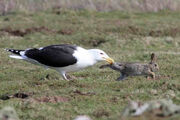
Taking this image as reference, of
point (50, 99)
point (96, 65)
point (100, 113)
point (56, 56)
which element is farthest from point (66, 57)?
point (96, 65)

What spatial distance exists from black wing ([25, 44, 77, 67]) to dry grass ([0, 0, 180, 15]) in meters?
14.1

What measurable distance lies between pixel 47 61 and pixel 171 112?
5.80 m

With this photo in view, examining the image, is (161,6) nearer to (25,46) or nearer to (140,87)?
(25,46)

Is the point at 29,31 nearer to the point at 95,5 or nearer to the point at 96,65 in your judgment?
the point at 95,5

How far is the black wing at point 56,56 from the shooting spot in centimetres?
1122

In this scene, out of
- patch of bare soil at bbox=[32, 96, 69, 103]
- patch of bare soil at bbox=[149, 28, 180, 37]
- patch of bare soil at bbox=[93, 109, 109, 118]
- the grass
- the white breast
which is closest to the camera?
patch of bare soil at bbox=[93, 109, 109, 118]

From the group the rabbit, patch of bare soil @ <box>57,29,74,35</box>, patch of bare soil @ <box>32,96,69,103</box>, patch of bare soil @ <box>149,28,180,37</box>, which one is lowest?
patch of bare soil @ <box>57,29,74,35</box>

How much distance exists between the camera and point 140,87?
34.3 feet

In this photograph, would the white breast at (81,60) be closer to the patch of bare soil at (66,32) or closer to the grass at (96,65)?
the grass at (96,65)

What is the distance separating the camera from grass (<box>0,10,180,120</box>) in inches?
356

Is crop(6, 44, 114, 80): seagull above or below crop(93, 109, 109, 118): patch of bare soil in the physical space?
below

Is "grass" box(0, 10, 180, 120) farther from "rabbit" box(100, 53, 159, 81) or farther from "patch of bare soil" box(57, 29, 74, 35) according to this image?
"rabbit" box(100, 53, 159, 81)

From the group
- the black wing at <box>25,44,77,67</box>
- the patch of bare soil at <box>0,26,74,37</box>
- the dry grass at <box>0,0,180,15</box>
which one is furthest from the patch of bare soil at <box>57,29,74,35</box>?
the black wing at <box>25,44,77,67</box>

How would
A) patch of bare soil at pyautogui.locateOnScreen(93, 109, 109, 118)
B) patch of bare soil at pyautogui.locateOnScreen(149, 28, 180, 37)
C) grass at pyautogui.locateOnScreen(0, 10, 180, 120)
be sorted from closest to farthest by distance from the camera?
patch of bare soil at pyautogui.locateOnScreen(93, 109, 109, 118) < grass at pyautogui.locateOnScreen(0, 10, 180, 120) < patch of bare soil at pyautogui.locateOnScreen(149, 28, 180, 37)
